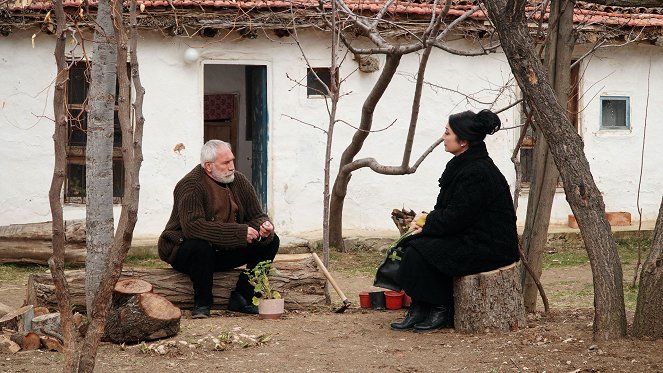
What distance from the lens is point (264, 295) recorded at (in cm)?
764

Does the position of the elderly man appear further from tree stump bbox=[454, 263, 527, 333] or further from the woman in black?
Result: tree stump bbox=[454, 263, 527, 333]

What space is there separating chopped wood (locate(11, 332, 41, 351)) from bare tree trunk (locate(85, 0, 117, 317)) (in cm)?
70

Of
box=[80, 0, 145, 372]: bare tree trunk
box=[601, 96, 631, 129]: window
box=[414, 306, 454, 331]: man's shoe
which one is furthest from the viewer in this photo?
box=[601, 96, 631, 129]: window

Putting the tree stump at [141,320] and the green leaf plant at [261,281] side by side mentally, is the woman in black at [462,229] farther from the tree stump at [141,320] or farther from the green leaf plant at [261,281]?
the tree stump at [141,320]

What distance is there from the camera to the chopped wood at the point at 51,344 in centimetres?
655

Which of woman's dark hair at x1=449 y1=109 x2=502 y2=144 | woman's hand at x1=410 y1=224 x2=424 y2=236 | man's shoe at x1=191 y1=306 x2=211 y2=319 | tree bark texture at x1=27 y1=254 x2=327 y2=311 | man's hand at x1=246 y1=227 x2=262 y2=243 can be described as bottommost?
man's shoe at x1=191 y1=306 x2=211 y2=319

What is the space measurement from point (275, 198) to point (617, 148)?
177 inches

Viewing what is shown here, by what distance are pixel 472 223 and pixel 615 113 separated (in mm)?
7617

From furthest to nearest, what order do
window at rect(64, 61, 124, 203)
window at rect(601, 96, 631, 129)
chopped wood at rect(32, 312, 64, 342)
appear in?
window at rect(601, 96, 631, 129) → window at rect(64, 61, 124, 203) → chopped wood at rect(32, 312, 64, 342)

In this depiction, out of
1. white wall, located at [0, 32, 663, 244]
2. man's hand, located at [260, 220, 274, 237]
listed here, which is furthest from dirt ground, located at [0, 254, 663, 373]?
white wall, located at [0, 32, 663, 244]

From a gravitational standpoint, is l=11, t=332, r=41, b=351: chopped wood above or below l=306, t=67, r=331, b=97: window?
below

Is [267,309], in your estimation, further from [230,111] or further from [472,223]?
[230,111]

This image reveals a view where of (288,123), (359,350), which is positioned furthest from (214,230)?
(288,123)

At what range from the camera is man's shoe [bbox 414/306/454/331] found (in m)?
6.95
